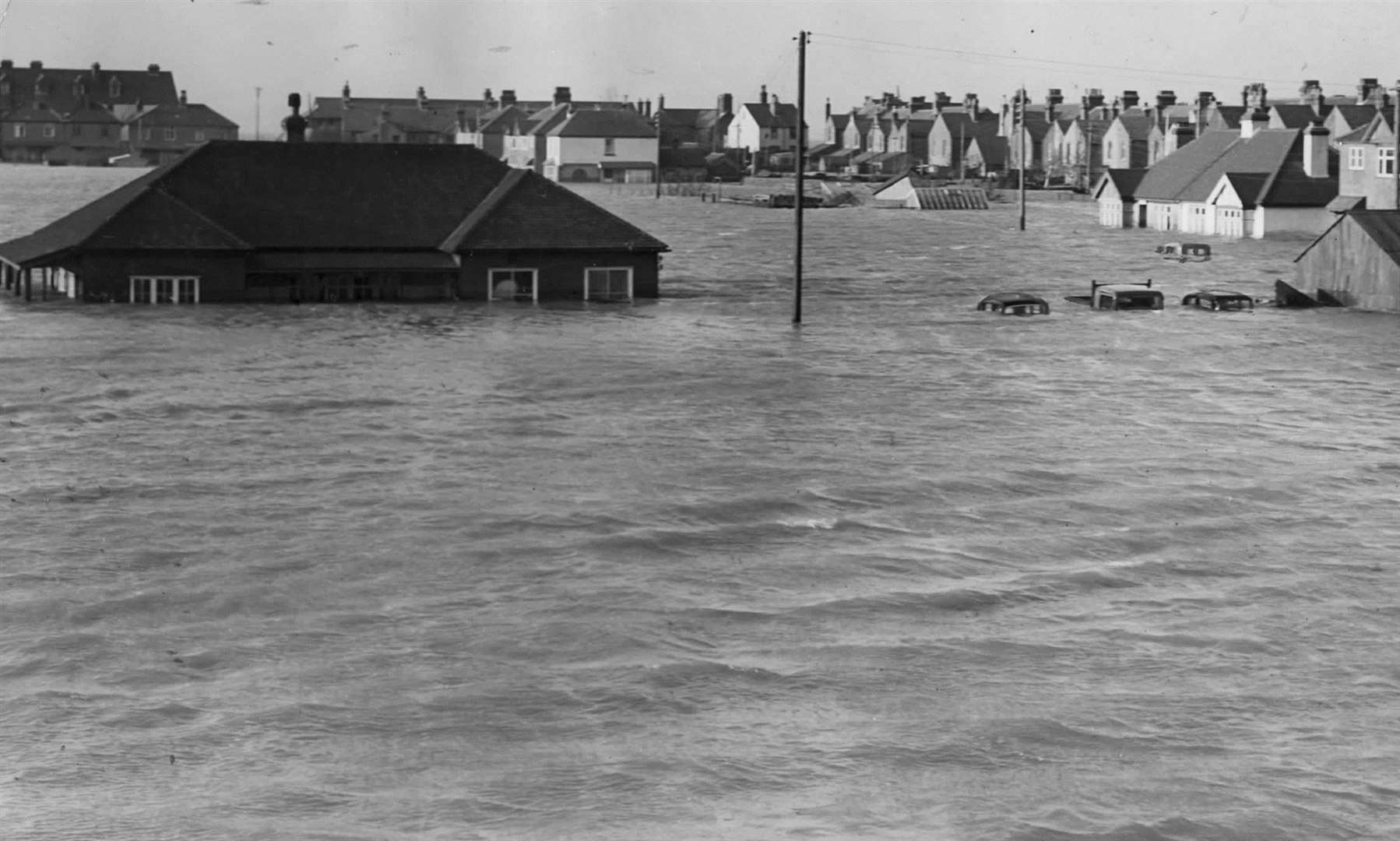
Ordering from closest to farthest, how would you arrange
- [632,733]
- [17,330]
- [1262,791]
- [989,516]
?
[1262,791] < [632,733] < [989,516] < [17,330]

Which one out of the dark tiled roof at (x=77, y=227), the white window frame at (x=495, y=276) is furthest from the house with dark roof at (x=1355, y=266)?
the dark tiled roof at (x=77, y=227)

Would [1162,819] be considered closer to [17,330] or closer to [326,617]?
[326,617]

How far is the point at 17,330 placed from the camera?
2121 inches

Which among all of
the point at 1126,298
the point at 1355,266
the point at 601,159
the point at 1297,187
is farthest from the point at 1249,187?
the point at 601,159

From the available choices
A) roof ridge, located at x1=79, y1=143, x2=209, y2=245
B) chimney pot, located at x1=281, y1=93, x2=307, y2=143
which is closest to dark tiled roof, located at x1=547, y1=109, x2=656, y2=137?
chimney pot, located at x1=281, y1=93, x2=307, y2=143

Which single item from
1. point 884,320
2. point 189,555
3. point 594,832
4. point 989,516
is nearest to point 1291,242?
point 884,320

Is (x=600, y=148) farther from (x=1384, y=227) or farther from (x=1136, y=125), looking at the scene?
(x=1384, y=227)

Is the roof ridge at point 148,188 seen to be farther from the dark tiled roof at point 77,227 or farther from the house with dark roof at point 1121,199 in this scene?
the house with dark roof at point 1121,199

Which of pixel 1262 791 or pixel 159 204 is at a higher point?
pixel 159 204

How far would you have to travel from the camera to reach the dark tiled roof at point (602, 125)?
179375mm

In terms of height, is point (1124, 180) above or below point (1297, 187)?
above

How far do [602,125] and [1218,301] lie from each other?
120 m

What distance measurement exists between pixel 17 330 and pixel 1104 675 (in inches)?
1545

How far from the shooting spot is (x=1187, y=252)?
91.0 m
